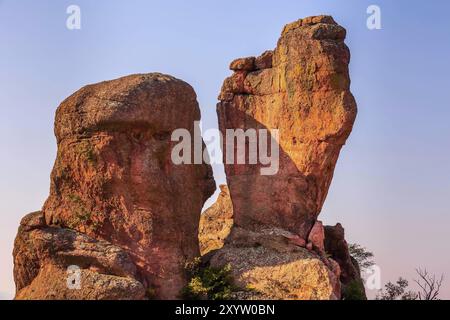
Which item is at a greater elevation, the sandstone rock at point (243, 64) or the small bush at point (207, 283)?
the sandstone rock at point (243, 64)

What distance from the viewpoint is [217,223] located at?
5416 centimetres

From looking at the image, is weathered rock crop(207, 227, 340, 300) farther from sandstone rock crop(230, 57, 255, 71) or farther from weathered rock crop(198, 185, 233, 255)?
sandstone rock crop(230, 57, 255, 71)

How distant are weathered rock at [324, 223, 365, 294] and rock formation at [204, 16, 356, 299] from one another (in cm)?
562

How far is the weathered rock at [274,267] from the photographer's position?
45969 millimetres

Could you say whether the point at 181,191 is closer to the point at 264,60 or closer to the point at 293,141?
the point at 293,141

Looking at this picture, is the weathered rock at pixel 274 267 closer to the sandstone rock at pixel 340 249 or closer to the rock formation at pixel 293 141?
the rock formation at pixel 293 141

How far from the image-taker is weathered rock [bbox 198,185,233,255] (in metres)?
52.7

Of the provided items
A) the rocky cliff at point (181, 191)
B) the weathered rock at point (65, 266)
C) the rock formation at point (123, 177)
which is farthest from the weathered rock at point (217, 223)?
the weathered rock at point (65, 266)

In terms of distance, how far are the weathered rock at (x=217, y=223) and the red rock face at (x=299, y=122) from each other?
1.13 meters

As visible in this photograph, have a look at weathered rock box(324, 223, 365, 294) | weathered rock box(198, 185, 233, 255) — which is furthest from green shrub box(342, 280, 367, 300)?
weathered rock box(198, 185, 233, 255)

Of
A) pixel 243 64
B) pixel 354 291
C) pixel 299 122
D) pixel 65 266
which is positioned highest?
pixel 243 64

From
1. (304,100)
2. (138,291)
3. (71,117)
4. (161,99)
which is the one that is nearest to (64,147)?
(71,117)

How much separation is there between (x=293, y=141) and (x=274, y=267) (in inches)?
314

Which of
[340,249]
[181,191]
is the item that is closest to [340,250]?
[340,249]
